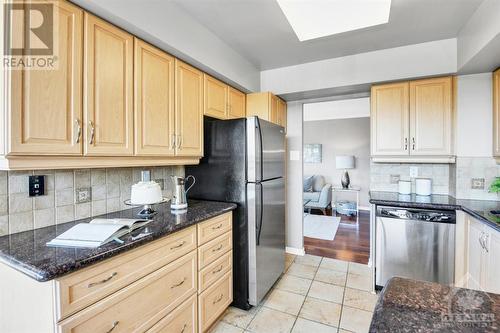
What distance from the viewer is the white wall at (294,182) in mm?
3328

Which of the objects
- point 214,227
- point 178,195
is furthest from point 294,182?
point 178,195

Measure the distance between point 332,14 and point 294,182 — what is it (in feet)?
6.96

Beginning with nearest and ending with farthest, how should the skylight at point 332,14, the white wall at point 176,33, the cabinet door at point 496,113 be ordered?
the white wall at point 176,33 < the skylight at point 332,14 < the cabinet door at point 496,113

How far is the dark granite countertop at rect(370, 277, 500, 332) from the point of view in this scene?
587 mm

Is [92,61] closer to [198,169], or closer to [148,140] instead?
[148,140]

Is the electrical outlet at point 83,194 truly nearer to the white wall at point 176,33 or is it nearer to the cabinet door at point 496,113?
the white wall at point 176,33

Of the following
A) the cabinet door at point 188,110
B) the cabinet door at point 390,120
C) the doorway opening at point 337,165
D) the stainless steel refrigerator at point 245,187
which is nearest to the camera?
the cabinet door at point 188,110

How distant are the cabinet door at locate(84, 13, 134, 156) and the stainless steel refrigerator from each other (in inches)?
31.0

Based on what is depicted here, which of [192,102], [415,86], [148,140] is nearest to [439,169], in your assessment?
[415,86]

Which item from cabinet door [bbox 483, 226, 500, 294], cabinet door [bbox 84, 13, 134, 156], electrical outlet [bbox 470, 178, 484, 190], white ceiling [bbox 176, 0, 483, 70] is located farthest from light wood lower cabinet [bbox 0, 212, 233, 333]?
electrical outlet [bbox 470, 178, 484, 190]

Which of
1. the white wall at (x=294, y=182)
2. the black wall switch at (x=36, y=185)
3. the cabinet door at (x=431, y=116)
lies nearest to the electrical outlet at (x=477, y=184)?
the cabinet door at (x=431, y=116)

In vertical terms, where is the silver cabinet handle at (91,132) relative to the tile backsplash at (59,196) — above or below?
above

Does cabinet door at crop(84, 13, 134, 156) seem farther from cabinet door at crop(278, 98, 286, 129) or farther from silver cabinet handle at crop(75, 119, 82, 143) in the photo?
cabinet door at crop(278, 98, 286, 129)

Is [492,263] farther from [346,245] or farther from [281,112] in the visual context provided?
[281,112]
